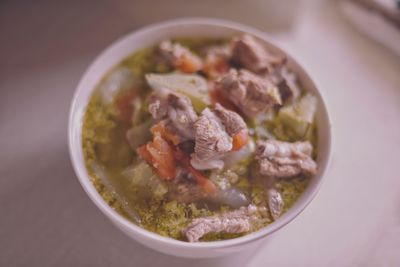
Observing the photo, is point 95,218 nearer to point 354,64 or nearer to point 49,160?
point 49,160

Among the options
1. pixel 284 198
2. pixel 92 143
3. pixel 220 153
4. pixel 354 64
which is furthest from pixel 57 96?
pixel 354 64

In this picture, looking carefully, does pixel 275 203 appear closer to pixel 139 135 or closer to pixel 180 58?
pixel 139 135

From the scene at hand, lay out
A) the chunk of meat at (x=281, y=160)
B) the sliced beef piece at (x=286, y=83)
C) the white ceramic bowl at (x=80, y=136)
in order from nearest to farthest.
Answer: the white ceramic bowl at (x=80, y=136) < the chunk of meat at (x=281, y=160) < the sliced beef piece at (x=286, y=83)

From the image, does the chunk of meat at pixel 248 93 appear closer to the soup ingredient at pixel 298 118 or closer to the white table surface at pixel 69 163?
the soup ingredient at pixel 298 118

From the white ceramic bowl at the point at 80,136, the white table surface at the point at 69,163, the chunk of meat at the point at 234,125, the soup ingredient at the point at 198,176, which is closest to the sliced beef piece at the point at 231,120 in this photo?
the chunk of meat at the point at 234,125

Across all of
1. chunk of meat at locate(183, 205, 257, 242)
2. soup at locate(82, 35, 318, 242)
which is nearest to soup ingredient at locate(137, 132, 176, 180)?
soup at locate(82, 35, 318, 242)

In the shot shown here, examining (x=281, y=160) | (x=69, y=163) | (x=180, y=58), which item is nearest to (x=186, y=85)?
(x=180, y=58)
